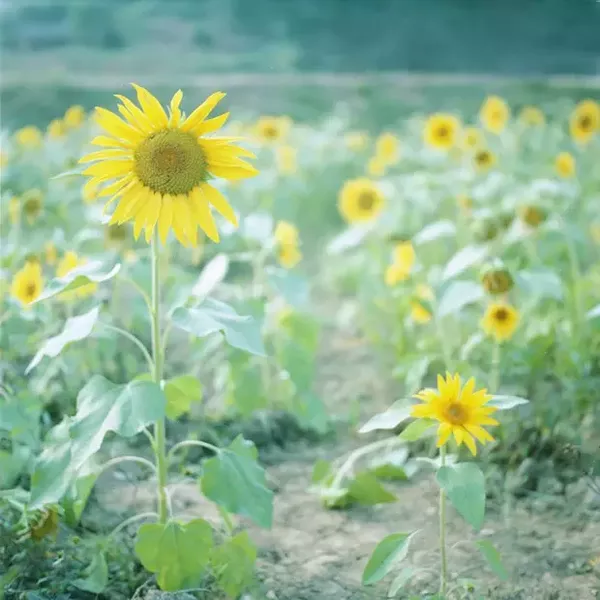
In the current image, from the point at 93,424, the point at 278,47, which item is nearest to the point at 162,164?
the point at 93,424

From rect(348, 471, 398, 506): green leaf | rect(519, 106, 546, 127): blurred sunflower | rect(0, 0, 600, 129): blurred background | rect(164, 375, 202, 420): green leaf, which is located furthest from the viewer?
rect(519, 106, 546, 127): blurred sunflower

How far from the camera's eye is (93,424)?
4.52 ft

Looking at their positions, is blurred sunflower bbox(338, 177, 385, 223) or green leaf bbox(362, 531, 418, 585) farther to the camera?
blurred sunflower bbox(338, 177, 385, 223)

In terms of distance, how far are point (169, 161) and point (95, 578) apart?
0.69 meters

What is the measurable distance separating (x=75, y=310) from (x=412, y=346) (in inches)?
35.7

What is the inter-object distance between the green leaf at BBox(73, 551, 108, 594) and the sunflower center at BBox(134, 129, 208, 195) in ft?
2.02

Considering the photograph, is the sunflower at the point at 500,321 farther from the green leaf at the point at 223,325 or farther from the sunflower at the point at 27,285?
the sunflower at the point at 27,285

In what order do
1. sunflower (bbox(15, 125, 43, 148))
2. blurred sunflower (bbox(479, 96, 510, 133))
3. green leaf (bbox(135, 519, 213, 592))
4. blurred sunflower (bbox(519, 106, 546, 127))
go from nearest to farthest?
1. green leaf (bbox(135, 519, 213, 592))
2. sunflower (bbox(15, 125, 43, 148))
3. blurred sunflower (bbox(479, 96, 510, 133))
4. blurred sunflower (bbox(519, 106, 546, 127))

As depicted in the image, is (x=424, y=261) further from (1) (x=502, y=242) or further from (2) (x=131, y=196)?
(2) (x=131, y=196)

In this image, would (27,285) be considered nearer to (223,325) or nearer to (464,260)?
(223,325)

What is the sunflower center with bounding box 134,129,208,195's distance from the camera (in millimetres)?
1366

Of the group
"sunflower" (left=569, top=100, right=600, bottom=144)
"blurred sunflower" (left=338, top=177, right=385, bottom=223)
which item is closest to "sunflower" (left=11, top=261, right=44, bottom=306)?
"blurred sunflower" (left=338, top=177, right=385, bottom=223)

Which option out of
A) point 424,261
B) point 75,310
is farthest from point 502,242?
point 75,310

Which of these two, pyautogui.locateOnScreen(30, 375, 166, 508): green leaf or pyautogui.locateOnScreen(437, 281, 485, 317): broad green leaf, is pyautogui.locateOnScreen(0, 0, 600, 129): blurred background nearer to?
pyautogui.locateOnScreen(437, 281, 485, 317): broad green leaf
